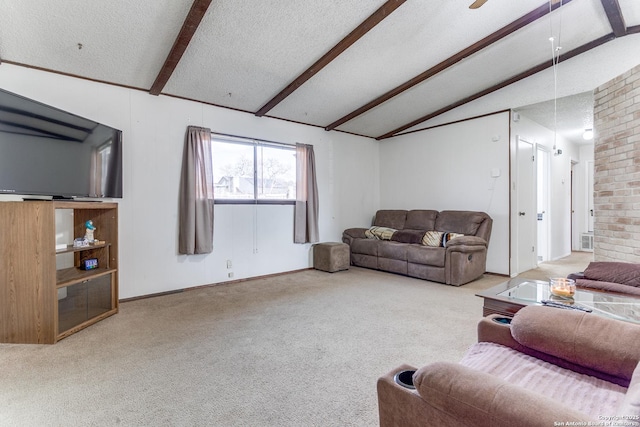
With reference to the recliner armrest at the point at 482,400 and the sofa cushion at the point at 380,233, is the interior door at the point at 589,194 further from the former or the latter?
the recliner armrest at the point at 482,400

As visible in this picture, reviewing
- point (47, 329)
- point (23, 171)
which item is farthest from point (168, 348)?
point (23, 171)

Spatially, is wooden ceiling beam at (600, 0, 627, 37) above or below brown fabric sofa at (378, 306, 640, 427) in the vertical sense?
above

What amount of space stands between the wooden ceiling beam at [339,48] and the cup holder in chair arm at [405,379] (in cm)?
296

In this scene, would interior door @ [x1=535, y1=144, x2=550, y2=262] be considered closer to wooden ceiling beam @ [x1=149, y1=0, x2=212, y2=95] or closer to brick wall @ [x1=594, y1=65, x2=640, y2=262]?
brick wall @ [x1=594, y1=65, x2=640, y2=262]

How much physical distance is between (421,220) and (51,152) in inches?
191

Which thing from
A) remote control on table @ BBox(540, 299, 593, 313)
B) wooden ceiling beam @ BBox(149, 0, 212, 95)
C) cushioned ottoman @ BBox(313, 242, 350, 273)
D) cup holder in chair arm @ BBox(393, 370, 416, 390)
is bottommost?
cushioned ottoman @ BBox(313, 242, 350, 273)

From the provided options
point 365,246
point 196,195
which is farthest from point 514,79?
point 196,195

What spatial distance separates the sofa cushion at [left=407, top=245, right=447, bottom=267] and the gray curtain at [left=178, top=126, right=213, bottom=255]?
2.88m

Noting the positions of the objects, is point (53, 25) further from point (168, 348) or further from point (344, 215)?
point (344, 215)

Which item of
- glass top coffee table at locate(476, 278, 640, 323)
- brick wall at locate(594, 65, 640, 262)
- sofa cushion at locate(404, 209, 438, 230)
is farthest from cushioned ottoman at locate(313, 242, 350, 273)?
brick wall at locate(594, 65, 640, 262)

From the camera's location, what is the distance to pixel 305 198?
5.10 meters

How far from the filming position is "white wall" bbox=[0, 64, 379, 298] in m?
3.36

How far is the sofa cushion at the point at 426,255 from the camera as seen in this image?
432 cm

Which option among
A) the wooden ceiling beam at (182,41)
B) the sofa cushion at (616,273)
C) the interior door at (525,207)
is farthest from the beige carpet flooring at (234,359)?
the wooden ceiling beam at (182,41)
